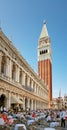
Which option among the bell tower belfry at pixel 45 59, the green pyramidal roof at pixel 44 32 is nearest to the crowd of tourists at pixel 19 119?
the bell tower belfry at pixel 45 59

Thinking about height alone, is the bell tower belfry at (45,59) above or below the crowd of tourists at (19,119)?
above

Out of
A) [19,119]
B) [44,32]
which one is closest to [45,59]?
[44,32]

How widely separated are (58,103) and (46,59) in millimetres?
42244

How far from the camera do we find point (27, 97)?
1609 inches

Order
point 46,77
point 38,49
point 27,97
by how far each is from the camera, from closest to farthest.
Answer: point 27,97
point 46,77
point 38,49

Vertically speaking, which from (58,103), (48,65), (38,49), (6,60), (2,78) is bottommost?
(58,103)

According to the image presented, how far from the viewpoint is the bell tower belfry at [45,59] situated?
88894 millimetres

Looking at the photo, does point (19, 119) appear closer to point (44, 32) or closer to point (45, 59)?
point (45, 59)

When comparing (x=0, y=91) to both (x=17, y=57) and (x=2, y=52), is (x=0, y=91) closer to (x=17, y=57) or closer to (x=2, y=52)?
(x=2, y=52)

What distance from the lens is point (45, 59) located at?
94.4m

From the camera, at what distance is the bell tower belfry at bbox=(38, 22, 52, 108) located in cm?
8889

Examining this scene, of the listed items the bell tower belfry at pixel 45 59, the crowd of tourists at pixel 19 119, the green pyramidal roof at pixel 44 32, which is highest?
the green pyramidal roof at pixel 44 32


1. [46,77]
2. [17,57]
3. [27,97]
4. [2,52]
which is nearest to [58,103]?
[46,77]

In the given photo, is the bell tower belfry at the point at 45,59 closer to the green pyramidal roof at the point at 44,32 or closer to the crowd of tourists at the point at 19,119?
the green pyramidal roof at the point at 44,32
